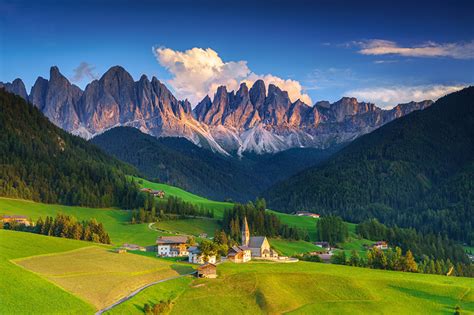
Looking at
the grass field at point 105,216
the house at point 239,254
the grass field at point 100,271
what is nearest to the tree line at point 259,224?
the grass field at point 105,216

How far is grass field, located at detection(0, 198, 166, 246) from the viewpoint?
157 metres

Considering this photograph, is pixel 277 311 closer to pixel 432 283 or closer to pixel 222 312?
pixel 222 312

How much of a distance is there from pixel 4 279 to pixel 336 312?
47427 mm

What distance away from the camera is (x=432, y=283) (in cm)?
10188

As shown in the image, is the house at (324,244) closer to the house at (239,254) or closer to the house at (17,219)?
the house at (239,254)

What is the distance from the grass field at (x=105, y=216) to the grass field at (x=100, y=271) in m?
43.8

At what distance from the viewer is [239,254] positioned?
392ft

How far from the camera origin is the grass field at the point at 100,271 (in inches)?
3125

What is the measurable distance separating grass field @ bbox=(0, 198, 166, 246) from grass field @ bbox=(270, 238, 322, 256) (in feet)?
115

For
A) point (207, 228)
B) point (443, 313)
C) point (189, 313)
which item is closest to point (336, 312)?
point (443, 313)

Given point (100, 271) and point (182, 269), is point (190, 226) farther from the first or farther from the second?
point (100, 271)

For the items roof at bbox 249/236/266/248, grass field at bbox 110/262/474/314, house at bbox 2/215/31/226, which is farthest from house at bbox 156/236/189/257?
house at bbox 2/215/31/226

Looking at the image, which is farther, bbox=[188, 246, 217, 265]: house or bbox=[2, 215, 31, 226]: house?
bbox=[2, 215, 31, 226]: house

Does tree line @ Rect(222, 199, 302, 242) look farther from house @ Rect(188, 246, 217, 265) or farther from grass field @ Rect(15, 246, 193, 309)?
grass field @ Rect(15, 246, 193, 309)
